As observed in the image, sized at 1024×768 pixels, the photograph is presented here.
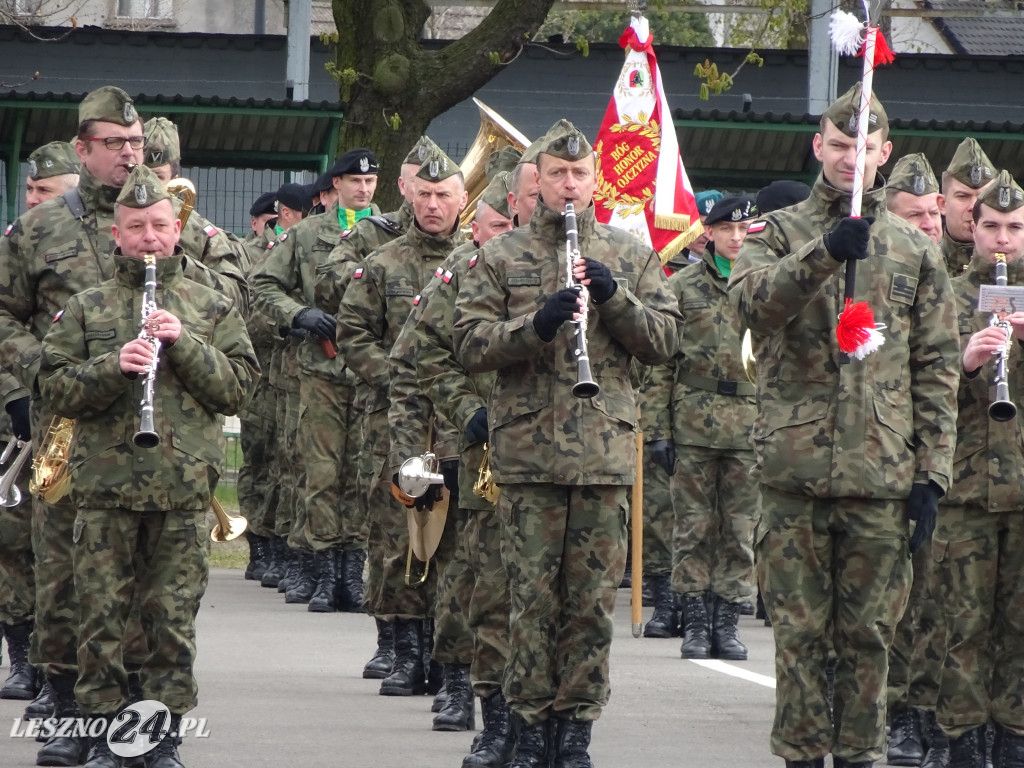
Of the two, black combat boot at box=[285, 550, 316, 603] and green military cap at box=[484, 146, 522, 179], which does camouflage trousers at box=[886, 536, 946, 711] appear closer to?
green military cap at box=[484, 146, 522, 179]

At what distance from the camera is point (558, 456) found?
7.16 metres

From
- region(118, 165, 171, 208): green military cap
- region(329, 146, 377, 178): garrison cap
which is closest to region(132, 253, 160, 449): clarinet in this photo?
region(118, 165, 171, 208): green military cap

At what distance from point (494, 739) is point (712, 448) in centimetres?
389

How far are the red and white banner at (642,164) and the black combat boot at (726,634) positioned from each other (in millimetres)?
2694

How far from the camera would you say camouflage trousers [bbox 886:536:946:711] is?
26.0ft

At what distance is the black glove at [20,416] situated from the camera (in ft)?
26.6

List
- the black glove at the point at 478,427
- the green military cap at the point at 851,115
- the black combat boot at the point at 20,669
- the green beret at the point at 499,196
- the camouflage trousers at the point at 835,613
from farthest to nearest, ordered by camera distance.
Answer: the black combat boot at the point at 20,669 → the green beret at the point at 499,196 → the black glove at the point at 478,427 → the green military cap at the point at 851,115 → the camouflage trousers at the point at 835,613

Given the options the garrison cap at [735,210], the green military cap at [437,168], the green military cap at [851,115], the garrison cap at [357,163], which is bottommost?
the green military cap at [851,115]

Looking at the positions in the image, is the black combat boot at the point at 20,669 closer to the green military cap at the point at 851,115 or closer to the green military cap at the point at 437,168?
the green military cap at the point at 437,168

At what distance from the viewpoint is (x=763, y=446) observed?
6.98 meters

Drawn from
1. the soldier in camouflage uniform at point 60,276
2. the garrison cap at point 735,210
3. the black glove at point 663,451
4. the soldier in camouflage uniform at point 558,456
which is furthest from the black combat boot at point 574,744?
the garrison cap at point 735,210

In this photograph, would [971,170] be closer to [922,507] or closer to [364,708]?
[922,507]

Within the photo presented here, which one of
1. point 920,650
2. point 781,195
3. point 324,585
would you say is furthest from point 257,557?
point 920,650

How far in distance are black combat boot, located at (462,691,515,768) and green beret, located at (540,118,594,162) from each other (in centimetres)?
216
